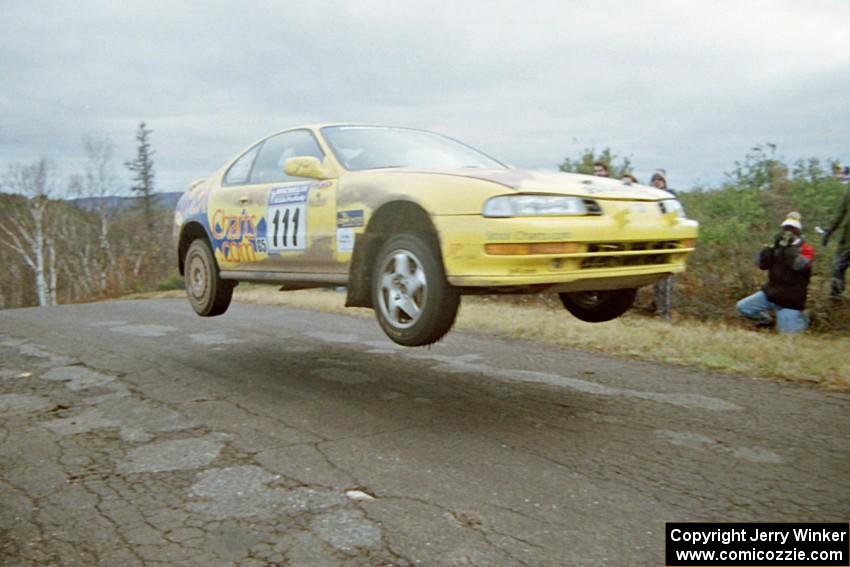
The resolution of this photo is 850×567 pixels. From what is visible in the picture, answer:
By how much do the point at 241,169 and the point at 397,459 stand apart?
3320 millimetres

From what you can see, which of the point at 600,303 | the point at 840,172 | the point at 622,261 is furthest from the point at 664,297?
the point at 622,261

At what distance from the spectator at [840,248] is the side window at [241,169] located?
6105mm

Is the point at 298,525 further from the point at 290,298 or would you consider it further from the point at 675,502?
the point at 290,298

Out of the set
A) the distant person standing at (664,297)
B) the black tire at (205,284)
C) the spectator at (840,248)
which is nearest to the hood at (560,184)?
the black tire at (205,284)

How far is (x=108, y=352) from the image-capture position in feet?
21.5

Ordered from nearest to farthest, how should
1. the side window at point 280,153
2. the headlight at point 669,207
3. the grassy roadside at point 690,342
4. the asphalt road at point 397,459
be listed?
the asphalt road at point 397,459
the headlight at point 669,207
the side window at point 280,153
the grassy roadside at point 690,342

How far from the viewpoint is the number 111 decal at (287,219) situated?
4.76m

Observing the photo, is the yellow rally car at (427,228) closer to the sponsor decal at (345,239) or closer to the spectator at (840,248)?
the sponsor decal at (345,239)

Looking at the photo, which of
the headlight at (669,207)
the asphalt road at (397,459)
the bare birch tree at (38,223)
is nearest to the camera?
the asphalt road at (397,459)

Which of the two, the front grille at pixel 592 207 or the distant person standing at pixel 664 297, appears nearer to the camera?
the front grille at pixel 592 207

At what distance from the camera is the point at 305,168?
446 cm

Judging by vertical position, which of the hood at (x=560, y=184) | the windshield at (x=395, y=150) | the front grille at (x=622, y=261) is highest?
the windshield at (x=395, y=150)

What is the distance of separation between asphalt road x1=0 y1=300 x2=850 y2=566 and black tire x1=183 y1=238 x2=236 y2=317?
0.51m

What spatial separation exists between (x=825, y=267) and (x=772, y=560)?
6.64m
